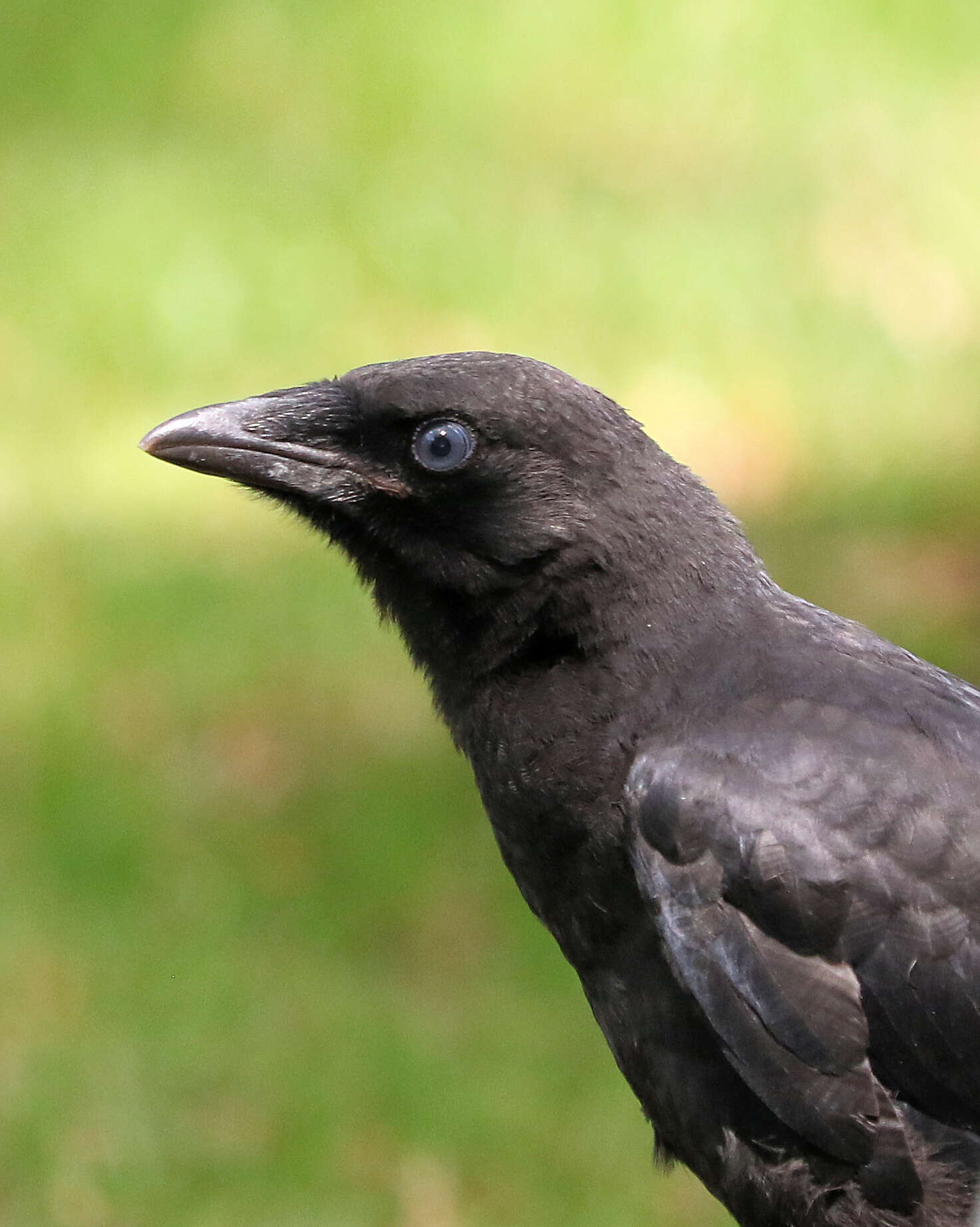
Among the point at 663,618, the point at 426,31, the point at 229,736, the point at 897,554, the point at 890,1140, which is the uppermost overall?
the point at 426,31

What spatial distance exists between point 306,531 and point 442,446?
139 centimetres

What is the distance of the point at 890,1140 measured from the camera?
10.6 ft

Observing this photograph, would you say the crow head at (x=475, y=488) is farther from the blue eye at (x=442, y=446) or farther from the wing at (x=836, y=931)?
the wing at (x=836, y=931)

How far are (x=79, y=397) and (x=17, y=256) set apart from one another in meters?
1.40

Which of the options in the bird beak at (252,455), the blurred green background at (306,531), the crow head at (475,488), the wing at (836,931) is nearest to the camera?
the wing at (836,931)

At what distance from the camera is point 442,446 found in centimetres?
357

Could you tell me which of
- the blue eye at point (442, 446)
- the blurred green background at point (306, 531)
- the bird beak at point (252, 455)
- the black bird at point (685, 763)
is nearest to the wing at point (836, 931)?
the black bird at point (685, 763)

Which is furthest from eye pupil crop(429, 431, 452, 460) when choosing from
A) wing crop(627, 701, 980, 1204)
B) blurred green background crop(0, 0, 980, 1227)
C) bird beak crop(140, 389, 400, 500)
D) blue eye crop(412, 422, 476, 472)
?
wing crop(627, 701, 980, 1204)

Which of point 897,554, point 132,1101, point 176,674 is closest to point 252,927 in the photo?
point 132,1101

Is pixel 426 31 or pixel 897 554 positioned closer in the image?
pixel 897 554

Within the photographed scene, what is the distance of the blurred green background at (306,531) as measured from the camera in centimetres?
599

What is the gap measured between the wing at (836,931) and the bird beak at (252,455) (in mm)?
896

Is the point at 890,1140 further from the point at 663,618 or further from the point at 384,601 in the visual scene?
the point at 384,601

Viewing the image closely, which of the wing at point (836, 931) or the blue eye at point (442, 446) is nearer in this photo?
the wing at point (836, 931)
